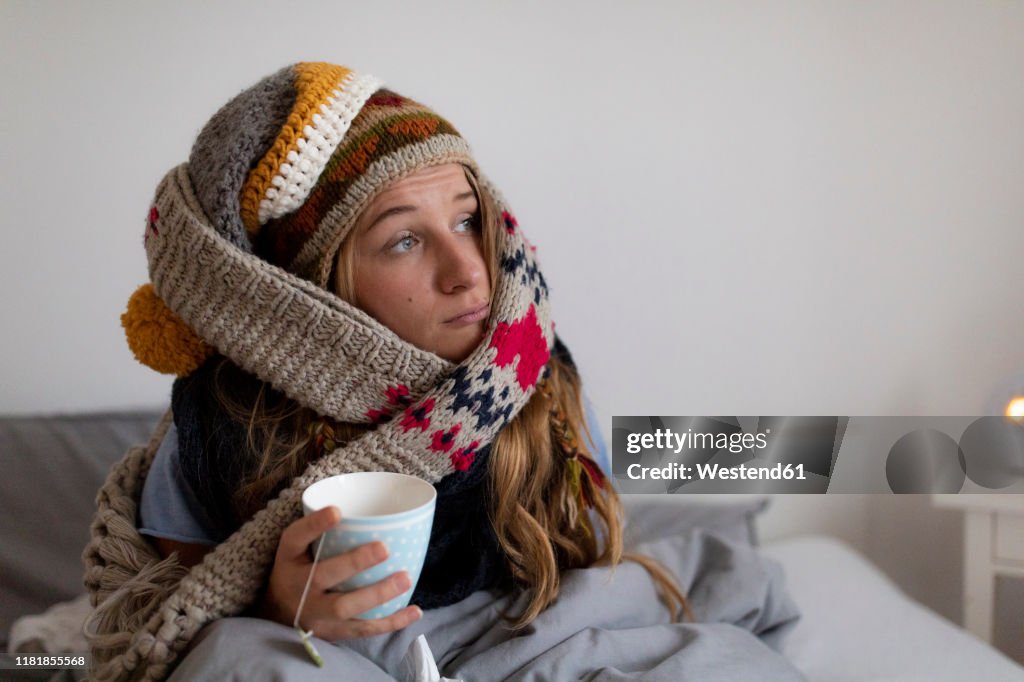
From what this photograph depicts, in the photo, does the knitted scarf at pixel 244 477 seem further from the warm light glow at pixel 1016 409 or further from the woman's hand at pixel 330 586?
the warm light glow at pixel 1016 409

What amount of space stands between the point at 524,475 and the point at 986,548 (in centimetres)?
77

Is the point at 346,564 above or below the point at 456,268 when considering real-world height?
below

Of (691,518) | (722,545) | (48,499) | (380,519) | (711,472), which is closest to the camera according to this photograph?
(380,519)

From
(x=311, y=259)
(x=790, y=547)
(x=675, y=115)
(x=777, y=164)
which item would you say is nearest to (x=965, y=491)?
(x=790, y=547)

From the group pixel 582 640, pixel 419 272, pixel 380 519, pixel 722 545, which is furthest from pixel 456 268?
pixel 722 545

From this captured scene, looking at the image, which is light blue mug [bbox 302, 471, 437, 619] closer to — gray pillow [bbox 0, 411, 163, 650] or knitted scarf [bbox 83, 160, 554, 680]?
knitted scarf [bbox 83, 160, 554, 680]

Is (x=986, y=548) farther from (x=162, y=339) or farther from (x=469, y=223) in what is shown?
(x=162, y=339)

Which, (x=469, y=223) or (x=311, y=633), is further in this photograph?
(x=469, y=223)

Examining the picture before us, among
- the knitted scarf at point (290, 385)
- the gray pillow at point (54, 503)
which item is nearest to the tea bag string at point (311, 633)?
the knitted scarf at point (290, 385)

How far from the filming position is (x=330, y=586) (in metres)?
0.61

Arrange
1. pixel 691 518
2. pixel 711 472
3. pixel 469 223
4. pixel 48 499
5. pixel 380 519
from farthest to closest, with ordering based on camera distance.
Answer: pixel 711 472, pixel 691 518, pixel 48 499, pixel 469 223, pixel 380 519

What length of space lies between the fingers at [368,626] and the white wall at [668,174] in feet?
2.58

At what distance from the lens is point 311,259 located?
0.79 m

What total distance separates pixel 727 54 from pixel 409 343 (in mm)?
841
